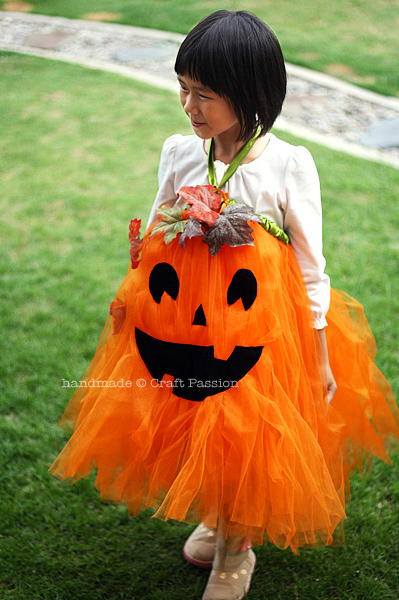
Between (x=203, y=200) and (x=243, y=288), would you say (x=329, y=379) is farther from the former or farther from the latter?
(x=203, y=200)

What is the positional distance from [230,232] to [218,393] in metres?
0.43

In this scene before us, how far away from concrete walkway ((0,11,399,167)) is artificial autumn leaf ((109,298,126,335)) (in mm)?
3658

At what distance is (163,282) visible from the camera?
1.56 meters

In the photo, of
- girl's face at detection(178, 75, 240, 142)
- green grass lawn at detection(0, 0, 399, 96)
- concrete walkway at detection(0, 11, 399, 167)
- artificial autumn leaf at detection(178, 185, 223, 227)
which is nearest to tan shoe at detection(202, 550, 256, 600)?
artificial autumn leaf at detection(178, 185, 223, 227)

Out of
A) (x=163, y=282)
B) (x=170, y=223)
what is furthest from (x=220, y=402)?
(x=170, y=223)

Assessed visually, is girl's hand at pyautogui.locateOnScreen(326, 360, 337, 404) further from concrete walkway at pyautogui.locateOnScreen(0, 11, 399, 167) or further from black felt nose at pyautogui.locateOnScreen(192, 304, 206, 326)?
concrete walkway at pyautogui.locateOnScreen(0, 11, 399, 167)

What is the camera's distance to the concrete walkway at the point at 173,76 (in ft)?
17.1

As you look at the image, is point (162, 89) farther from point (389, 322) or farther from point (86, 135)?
point (389, 322)

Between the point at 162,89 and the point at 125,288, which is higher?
the point at 125,288

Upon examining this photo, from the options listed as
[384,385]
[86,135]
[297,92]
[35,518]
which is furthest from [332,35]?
[35,518]

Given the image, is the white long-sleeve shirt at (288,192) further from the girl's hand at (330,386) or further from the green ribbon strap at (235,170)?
the girl's hand at (330,386)

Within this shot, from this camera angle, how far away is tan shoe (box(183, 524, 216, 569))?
2.04 metres

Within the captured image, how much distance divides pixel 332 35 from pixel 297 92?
2.30 meters

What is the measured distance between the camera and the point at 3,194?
4.33m
